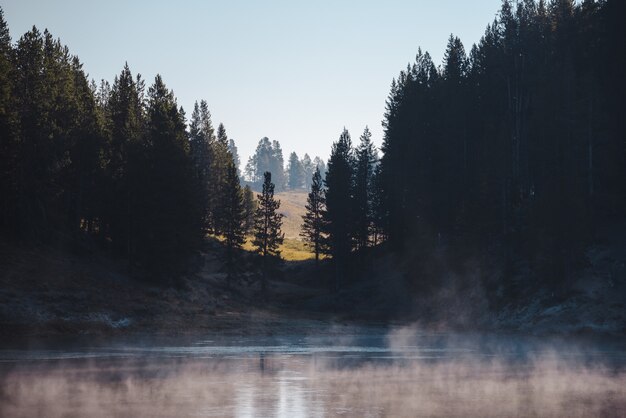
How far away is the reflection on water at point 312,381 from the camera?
19.6 meters

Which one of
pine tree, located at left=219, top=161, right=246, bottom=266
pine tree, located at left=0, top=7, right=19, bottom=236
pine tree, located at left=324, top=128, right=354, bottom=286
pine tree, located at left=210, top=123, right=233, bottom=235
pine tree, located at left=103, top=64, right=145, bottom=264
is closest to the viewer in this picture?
pine tree, located at left=0, top=7, right=19, bottom=236

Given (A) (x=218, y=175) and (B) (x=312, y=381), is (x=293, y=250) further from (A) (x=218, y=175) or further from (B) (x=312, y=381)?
(B) (x=312, y=381)

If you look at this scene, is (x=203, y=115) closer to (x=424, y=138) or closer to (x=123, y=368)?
(x=424, y=138)

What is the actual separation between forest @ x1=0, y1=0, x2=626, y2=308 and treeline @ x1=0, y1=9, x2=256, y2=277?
0.52 ft

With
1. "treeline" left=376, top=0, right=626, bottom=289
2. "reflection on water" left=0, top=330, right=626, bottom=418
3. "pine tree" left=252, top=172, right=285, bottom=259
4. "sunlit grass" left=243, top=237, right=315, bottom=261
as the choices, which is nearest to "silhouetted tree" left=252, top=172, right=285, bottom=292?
"pine tree" left=252, top=172, right=285, bottom=259

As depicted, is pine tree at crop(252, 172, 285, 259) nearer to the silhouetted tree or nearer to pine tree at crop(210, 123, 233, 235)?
the silhouetted tree

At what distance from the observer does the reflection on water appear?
770 inches

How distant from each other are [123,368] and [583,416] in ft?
57.8

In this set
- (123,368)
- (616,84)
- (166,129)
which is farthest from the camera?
(166,129)

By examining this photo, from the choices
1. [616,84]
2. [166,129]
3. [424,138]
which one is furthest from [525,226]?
[166,129]

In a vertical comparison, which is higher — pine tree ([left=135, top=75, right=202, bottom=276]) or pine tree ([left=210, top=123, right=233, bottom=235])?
pine tree ([left=210, top=123, right=233, bottom=235])

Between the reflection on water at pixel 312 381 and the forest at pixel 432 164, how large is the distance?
22760 millimetres

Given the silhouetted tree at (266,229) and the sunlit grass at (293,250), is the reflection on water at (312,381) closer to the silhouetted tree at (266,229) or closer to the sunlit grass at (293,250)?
the silhouetted tree at (266,229)

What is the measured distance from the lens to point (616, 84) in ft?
207
